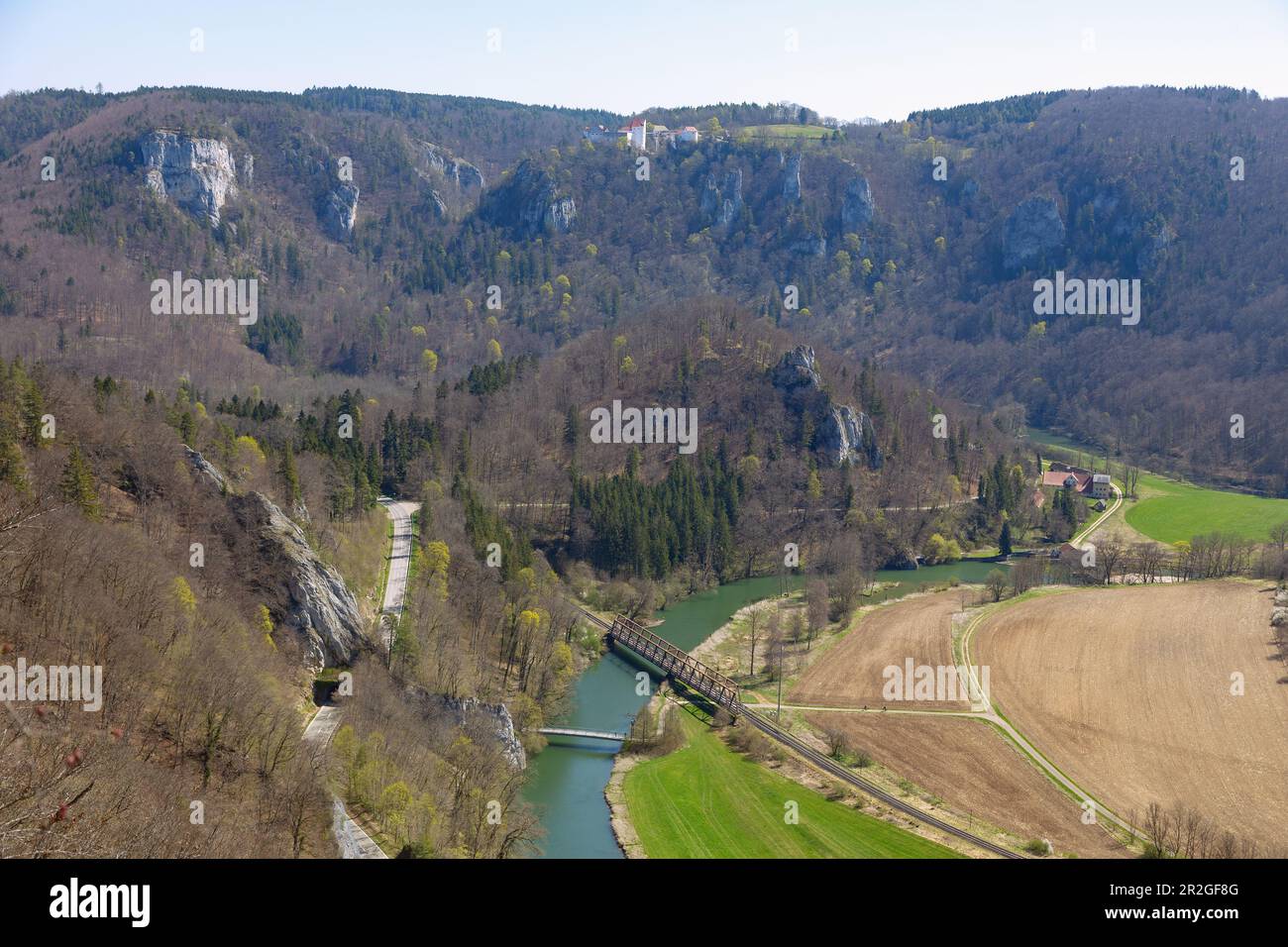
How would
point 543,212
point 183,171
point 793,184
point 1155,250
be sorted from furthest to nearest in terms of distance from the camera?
point 793,184, point 543,212, point 183,171, point 1155,250

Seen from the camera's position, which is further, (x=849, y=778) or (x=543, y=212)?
(x=543, y=212)

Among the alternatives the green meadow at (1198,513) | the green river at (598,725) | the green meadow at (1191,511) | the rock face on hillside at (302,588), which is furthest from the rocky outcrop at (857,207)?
the rock face on hillside at (302,588)

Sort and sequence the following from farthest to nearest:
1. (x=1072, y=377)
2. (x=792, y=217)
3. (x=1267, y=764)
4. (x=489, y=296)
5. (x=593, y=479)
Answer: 1. (x=792, y=217)
2. (x=489, y=296)
3. (x=1072, y=377)
4. (x=593, y=479)
5. (x=1267, y=764)

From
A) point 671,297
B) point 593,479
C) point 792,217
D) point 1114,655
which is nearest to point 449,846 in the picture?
point 1114,655

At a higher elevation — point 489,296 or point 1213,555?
point 489,296

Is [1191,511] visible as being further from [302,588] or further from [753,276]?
[753,276]

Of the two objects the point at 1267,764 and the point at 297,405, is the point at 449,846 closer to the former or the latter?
the point at 1267,764

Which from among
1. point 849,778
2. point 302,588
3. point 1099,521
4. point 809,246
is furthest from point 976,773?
point 809,246
